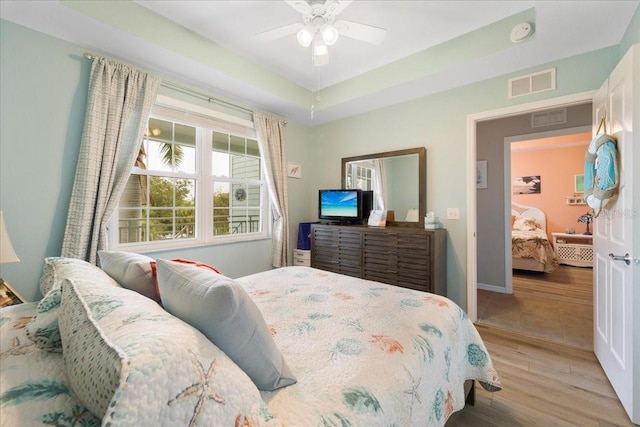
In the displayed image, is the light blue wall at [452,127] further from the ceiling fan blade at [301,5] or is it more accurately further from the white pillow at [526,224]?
the white pillow at [526,224]

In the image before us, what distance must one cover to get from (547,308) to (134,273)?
409cm

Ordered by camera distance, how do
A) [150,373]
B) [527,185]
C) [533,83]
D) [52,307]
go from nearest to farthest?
[150,373] < [52,307] < [533,83] < [527,185]

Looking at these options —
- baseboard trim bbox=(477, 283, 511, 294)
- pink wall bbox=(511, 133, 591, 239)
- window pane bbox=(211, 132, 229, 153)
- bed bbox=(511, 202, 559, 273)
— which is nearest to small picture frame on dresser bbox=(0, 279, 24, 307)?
window pane bbox=(211, 132, 229, 153)

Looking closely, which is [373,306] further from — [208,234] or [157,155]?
[157,155]

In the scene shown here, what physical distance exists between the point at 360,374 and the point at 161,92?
2973 mm

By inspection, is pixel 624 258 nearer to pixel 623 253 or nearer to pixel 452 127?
pixel 623 253

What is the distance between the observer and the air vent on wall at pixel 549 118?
11.1 ft

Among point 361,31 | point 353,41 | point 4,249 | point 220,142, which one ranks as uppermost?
point 353,41

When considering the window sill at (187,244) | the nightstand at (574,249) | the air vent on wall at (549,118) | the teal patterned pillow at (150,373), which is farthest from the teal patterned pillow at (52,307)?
the nightstand at (574,249)

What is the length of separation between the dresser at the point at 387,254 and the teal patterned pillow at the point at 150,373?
2.39 metres

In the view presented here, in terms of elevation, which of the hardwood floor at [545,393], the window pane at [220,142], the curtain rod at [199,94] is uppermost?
the curtain rod at [199,94]

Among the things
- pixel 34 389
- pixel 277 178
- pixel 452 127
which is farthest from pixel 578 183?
Result: pixel 34 389

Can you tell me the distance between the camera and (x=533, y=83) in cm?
247

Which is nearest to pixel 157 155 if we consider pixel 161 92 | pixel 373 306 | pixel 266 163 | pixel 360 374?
pixel 161 92
